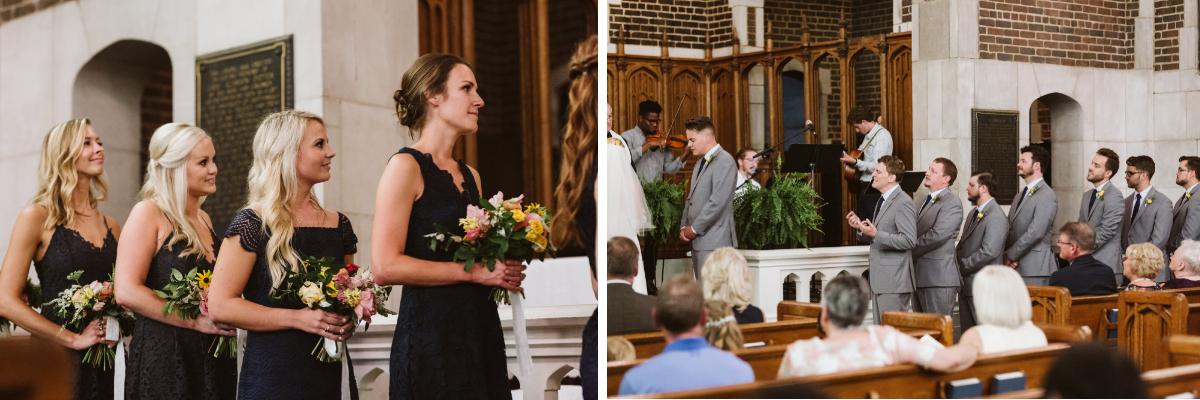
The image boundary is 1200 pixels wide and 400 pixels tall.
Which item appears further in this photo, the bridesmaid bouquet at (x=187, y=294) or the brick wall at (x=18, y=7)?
the brick wall at (x=18, y=7)

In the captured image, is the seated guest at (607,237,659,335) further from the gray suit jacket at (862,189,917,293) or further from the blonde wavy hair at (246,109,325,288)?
the gray suit jacket at (862,189,917,293)

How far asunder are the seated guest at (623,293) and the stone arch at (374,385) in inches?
36.5

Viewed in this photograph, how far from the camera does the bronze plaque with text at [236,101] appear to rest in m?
5.00

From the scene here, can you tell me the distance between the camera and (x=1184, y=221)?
4184 mm

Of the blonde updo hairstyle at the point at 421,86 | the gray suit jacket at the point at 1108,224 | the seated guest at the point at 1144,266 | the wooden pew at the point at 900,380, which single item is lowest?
the wooden pew at the point at 900,380

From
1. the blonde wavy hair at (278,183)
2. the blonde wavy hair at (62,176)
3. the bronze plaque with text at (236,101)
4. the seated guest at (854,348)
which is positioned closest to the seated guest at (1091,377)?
the seated guest at (854,348)

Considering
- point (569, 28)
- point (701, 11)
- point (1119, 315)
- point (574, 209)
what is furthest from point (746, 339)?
point (701, 11)

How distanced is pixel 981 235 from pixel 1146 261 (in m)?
0.84

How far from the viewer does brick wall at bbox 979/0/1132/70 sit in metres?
4.39

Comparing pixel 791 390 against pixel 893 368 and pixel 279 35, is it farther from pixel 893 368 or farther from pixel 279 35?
pixel 279 35

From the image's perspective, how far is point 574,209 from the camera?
307 centimetres

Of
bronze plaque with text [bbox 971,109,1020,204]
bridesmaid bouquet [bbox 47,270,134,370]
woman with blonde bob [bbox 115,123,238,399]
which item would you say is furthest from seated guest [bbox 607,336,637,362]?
bronze plaque with text [bbox 971,109,1020,204]

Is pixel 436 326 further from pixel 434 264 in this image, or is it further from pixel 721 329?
pixel 721 329

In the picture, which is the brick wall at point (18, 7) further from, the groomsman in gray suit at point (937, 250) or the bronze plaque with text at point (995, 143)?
the bronze plaque with text at point (995, 143)
